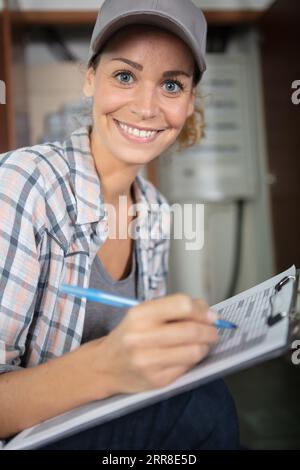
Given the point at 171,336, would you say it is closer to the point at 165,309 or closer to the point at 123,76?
the point at 165,309

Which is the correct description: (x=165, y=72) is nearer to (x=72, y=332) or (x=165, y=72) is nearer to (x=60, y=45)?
(x=72, y=332)

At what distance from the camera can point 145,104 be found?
2.49ft

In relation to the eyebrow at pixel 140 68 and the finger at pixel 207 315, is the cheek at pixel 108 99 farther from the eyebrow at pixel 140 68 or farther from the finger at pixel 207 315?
the finger at pixel 207 315

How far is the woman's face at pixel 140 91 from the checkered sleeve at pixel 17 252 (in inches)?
6.7

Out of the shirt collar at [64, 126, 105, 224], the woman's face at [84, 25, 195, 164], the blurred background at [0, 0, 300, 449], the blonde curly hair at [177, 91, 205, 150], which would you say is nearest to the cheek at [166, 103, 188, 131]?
the woman's face at [84, 25, 195, 164]

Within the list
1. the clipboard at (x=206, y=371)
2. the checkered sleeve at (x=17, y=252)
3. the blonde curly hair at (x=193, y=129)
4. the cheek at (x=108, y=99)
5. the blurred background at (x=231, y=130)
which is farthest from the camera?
the blurred background at (x=231, y=130)

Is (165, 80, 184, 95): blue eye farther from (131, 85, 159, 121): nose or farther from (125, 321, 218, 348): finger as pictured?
(125, 321, 218, 348): finger

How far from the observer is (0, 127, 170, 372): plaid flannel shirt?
0.66 meters

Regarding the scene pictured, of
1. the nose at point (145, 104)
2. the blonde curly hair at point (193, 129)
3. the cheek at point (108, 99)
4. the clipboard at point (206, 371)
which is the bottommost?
the clipboard at point (206, 371)

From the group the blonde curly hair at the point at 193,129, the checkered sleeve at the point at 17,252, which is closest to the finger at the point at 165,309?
the checkered sleeve at the point at 17,252

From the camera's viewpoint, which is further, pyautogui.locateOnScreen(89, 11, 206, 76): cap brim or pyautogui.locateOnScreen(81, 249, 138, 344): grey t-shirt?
pyautogui.locateOnScreen(81, 249, 138, 344): grey t-shirt

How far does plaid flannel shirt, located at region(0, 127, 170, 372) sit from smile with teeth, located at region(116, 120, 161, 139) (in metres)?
0.09

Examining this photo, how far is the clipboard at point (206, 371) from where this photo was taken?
445mm
